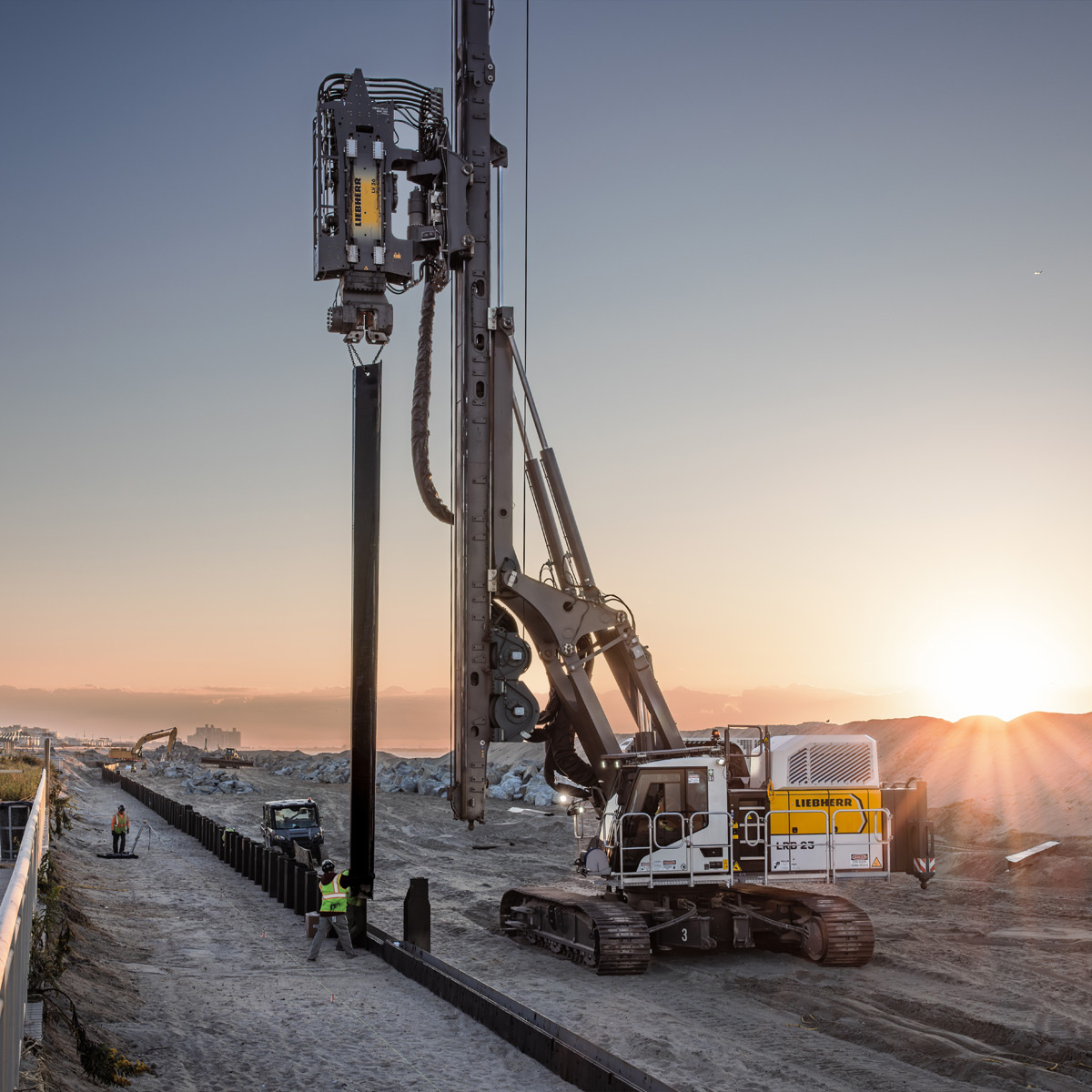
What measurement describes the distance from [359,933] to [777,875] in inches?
249

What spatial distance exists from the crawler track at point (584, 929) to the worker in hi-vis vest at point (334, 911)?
122 inches

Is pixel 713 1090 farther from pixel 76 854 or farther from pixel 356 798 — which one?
pixel 76 854

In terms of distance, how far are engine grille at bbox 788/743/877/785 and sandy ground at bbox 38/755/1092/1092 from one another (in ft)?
8.75

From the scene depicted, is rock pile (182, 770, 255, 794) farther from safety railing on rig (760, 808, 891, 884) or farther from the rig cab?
safety railing on rig (760, 808, 891, 884)

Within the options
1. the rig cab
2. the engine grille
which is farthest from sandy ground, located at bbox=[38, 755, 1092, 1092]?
the engine grille

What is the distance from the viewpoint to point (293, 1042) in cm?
1226

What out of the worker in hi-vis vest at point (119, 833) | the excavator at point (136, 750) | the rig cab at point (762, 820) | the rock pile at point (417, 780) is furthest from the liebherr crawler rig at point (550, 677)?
the excavator at point (136, 750)

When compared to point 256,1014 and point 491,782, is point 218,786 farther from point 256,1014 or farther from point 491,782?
point 256,1014

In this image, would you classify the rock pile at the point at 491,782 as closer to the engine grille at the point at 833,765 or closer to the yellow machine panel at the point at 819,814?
the engine grille at the point at 833,765

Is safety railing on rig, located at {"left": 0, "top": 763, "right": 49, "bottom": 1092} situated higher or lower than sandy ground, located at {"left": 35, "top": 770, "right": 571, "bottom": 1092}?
higher

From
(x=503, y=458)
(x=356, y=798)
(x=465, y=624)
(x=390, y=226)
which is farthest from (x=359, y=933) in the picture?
(x=390, y=226)

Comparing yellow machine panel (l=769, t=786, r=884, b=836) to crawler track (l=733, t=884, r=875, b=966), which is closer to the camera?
crawler track (l=733, t=884, r=875, b=966)

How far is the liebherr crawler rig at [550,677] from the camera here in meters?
16.3

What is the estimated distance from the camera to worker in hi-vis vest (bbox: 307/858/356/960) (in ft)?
55.6
